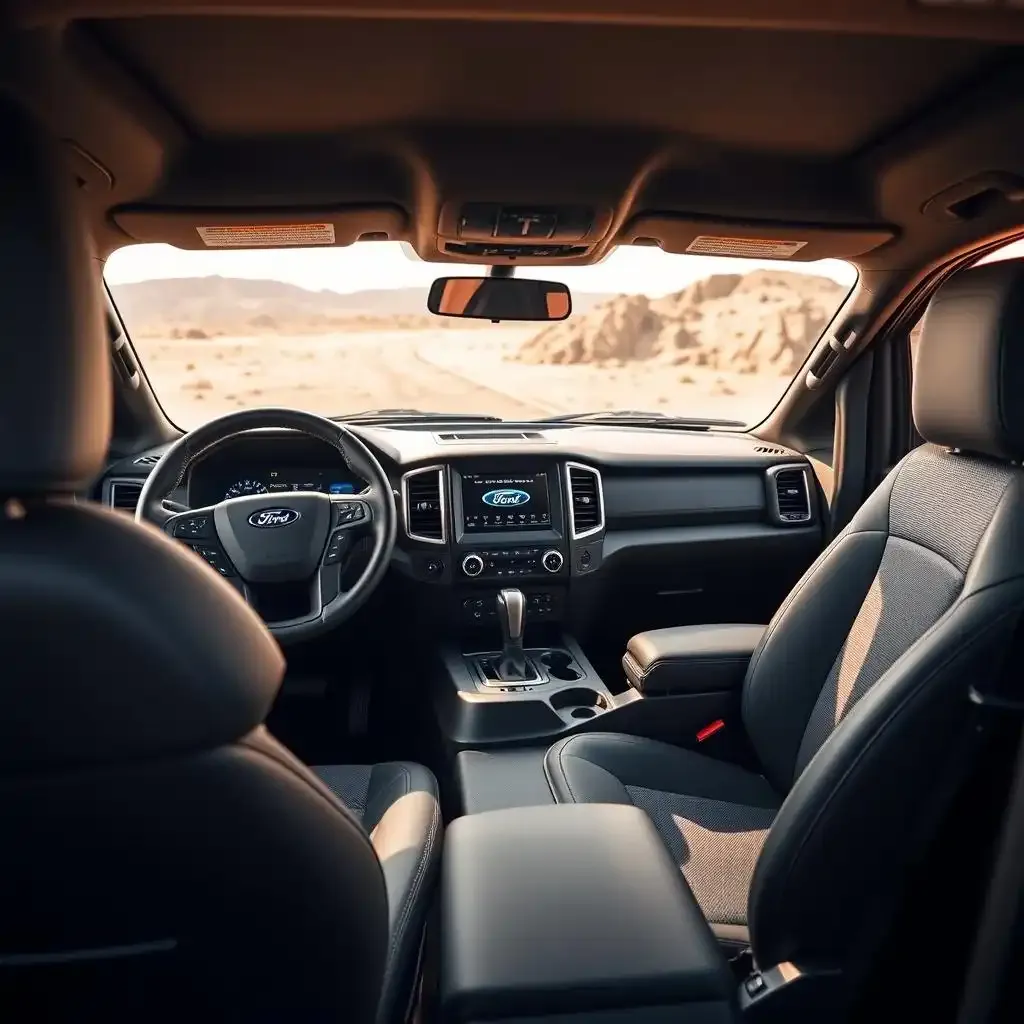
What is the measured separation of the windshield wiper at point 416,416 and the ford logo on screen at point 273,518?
0.99 meters

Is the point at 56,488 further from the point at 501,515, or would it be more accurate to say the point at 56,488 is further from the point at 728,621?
the point at 728,621

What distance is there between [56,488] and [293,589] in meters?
1.95

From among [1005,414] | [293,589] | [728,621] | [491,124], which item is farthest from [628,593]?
[1005,414]

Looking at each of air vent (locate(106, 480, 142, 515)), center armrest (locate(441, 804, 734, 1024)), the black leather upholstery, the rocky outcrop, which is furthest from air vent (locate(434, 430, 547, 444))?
the rocky outcrop

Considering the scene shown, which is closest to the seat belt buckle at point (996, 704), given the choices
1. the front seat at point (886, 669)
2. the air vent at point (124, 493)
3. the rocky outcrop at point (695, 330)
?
the front seat at point (886, 669)

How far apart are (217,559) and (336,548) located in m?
0.33

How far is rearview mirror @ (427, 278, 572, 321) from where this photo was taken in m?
3.30

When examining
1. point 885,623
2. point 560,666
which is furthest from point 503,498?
point 885,623

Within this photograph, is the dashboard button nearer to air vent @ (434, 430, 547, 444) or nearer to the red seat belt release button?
air vent @ (434, 430, 547, 444)

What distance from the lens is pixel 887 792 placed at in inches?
61.2

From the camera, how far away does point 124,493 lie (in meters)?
3.20

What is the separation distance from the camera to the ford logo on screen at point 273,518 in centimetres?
280

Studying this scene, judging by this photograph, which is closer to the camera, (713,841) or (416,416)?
(713,841)

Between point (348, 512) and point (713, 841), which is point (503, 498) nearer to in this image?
point (348, 512)
